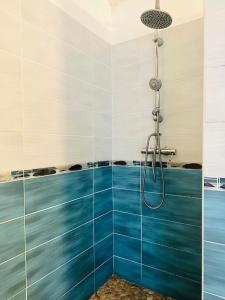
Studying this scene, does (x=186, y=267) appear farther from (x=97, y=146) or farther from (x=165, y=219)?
(x=97, y=146)

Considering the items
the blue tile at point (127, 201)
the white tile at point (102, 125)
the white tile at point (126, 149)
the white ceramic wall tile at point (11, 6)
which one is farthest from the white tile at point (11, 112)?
the blue tile at point (127, 201)

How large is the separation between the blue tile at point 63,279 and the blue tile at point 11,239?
29 cm

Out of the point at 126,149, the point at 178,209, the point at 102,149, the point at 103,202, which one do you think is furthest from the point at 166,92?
the point at 103,202

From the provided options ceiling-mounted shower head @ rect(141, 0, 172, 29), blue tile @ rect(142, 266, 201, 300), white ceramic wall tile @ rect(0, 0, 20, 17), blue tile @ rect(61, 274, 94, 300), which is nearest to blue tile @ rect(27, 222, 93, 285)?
blue tile @ rect(61, 274, 94, 300)

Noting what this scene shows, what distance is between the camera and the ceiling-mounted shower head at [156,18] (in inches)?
49.3

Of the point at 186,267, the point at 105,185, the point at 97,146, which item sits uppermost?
the point at 97,146

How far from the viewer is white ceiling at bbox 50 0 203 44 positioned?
5.19 ft

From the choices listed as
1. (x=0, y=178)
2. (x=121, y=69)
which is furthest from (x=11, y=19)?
(x=121, y=69)

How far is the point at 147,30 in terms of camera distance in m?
1.79

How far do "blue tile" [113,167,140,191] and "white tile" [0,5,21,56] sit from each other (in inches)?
48.3

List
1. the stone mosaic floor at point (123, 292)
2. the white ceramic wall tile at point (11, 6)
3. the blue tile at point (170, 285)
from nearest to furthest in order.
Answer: the white ceramic wall tile at point (11, 6), the blue tile at point (170, 285), the stone mosaic floor at point (123, 292)

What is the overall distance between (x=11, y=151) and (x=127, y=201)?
114 centimetres

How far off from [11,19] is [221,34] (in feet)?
3.41

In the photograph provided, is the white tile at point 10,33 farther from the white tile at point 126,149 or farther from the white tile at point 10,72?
the white tile at point 126,149
